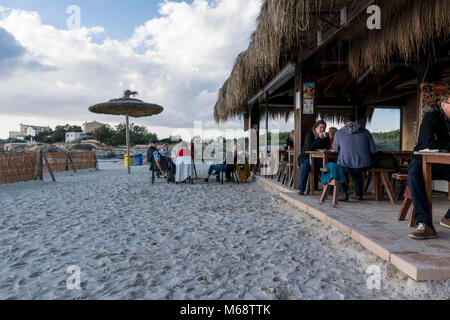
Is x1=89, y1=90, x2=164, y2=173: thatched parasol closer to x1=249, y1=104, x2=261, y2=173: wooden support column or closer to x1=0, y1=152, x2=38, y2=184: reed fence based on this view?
x1=0, y1=152, x2=38, y2=184: reed fence

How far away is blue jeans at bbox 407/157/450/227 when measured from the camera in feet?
7.80

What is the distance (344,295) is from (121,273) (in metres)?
1.50

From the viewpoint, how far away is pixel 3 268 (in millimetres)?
2174

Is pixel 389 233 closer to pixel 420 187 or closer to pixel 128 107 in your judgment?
pixel 420 187

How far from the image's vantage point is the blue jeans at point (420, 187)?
2377 mm

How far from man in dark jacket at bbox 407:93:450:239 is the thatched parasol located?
8506mm

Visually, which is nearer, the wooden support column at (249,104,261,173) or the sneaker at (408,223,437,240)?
the sneaker at (408,223,437,240)

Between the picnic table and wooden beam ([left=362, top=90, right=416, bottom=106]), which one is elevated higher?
wooden beam ([left=362, top=90, right=416, bottom=106])

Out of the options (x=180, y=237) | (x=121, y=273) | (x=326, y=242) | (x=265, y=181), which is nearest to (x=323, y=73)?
(x=265, y=181)

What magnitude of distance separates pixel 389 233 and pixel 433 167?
2.22 ft

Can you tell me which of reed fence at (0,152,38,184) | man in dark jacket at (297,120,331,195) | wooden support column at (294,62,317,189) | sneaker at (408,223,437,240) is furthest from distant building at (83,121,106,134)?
sneaker at (408,223,437,240)

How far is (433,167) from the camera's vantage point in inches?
98.8

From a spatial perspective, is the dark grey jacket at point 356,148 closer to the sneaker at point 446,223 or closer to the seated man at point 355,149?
the seated man at point 355,149

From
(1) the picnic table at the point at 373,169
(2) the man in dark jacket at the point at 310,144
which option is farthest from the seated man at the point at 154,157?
(1) the picnic table at the point at 373,169
